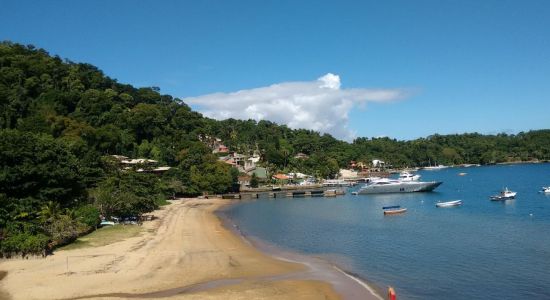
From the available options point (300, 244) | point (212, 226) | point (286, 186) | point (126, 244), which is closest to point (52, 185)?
point (126, 244)

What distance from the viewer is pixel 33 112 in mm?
88312

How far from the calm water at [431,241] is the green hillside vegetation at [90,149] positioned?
56.6ft

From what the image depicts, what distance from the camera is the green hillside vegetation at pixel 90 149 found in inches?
1403

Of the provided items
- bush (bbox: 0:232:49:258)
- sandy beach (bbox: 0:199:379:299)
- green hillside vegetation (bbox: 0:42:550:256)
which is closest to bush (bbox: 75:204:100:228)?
green hillside vegetation (bbox: 0:42:550:256)

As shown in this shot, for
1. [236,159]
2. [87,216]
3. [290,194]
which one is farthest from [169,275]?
[236,159]

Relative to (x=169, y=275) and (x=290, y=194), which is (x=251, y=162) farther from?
(x=169, y=275)

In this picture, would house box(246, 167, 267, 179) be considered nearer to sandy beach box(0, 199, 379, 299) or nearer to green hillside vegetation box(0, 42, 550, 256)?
green hillside vegetation box(0, 42, 550, 256)

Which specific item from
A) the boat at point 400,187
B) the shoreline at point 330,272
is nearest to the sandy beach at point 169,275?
the shoreline at point 330,272

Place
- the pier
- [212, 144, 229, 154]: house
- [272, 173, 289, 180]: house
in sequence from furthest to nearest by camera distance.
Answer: [212, 144, 229, 154]: house → [272, 173, 289, 180]: house → the pier

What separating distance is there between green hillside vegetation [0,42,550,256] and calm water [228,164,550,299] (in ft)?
56.6

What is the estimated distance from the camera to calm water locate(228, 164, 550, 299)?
25.9 metres

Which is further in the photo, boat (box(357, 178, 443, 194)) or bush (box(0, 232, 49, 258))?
boat (box(357, 178, 443, 194))

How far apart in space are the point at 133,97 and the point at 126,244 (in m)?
114

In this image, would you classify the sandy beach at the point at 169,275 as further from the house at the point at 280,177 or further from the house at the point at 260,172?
the house at the point at 260,172
